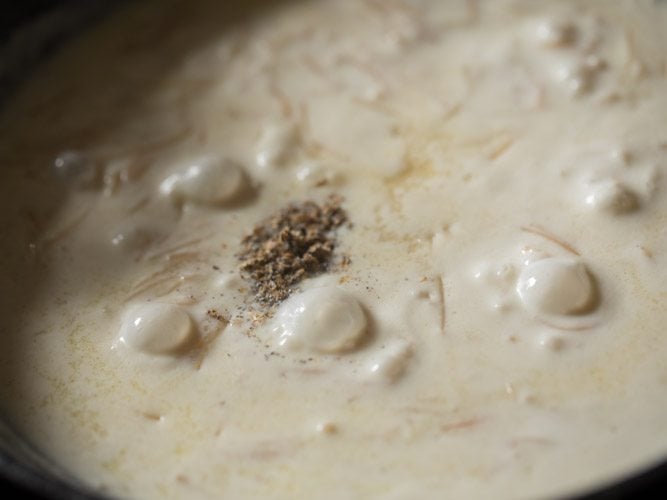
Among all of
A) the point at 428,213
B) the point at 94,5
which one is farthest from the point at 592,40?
the point at 94,5

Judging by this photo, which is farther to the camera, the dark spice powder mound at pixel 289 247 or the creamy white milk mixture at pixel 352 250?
the dark spice powder mound at pixel 289 247

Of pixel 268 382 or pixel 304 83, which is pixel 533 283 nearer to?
pixel 268 382

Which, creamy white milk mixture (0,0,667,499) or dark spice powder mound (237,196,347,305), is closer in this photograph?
creamy white milk mixture (0,0,667,499)
